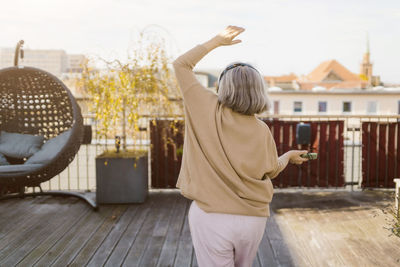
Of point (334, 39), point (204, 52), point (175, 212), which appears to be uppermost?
point (334, 39)

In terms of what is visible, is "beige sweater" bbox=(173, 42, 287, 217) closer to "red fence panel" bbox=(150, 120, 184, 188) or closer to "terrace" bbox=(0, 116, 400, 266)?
"terrace" bbox=(0, 116, 400, 266)

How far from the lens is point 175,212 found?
14.9 ft

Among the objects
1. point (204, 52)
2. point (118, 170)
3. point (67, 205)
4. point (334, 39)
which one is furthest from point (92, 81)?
point (334, 39)

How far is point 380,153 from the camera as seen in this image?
557 centimetres

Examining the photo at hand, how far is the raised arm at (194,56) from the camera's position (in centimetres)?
157

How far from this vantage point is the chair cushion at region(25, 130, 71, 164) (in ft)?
15.2

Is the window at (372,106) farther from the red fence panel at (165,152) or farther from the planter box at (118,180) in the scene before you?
the planter box at (118,180)

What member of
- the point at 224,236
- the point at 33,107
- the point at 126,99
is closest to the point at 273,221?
the point at 126,99

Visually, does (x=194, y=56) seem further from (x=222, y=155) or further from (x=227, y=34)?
(x=222, y=155)

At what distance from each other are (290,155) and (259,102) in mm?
421

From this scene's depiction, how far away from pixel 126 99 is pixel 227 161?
3.25 metres

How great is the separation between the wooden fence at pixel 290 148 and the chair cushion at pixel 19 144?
54.7 inches

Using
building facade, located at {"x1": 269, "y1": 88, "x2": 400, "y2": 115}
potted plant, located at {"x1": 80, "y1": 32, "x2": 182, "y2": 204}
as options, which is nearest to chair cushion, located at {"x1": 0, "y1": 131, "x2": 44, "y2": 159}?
potted plant, located at {"x1": 80, "y1": 32, "x2": 182, "y2": 204}

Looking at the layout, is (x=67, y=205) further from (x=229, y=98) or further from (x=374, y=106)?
(x=374, y=106)
